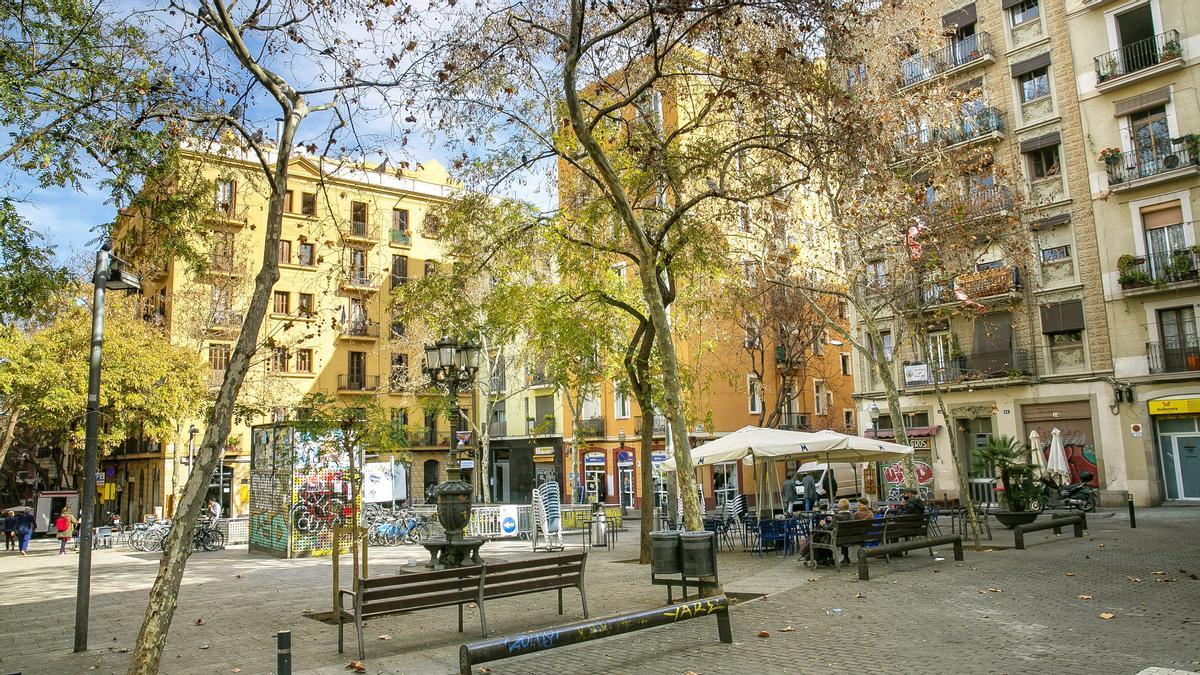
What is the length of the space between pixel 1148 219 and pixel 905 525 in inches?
765

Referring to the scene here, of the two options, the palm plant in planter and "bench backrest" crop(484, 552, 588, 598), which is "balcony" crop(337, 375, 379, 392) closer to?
the palm plant in planter

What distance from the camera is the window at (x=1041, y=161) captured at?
98.1ft

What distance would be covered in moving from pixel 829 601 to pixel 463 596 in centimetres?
475

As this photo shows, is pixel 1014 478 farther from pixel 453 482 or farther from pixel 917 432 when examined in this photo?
pixel 917 432

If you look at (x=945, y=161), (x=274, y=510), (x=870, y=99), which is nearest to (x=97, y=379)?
(x=274, y=510)

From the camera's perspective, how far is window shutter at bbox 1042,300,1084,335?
28672mm

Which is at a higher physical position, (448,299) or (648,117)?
(648,117)

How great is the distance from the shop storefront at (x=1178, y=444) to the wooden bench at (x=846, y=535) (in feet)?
57.3

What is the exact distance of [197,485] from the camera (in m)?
7.16

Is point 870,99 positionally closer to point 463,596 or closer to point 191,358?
point 463,596

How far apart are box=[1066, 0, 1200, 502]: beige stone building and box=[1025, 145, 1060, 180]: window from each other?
1.35 m

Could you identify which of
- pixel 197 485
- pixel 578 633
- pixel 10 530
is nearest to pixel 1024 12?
pixel 578 633

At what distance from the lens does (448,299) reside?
48.0 ft

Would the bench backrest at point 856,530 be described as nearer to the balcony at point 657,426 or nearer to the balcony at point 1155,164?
the balcony at point 1155,164
